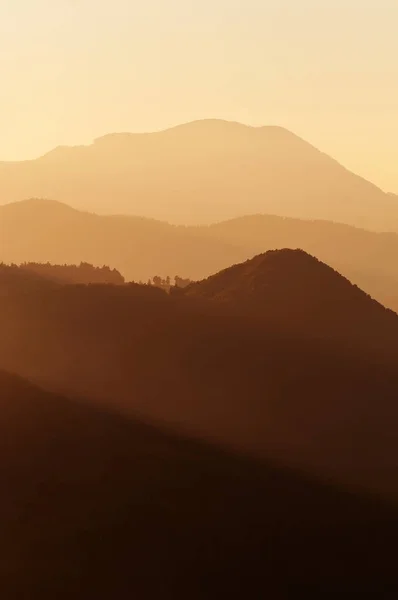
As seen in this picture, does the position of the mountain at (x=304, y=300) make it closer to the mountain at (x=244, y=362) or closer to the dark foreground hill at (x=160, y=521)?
the mountain at (x=244, y=362)

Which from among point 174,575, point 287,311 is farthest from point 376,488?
point 287,311

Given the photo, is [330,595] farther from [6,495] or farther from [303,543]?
[6,495]

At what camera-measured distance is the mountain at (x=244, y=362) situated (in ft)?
95.6

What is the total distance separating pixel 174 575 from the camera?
17.1 m

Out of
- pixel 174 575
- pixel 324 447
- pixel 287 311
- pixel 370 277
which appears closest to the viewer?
pixel 174 575

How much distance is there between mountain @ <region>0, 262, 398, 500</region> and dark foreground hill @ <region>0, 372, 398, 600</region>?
2961 mm

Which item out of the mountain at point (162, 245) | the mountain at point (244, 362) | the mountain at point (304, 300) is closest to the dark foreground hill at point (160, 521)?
the mountain at point (244, 362)

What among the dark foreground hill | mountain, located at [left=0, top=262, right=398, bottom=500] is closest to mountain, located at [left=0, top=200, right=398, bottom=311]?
mountain, located at [left=0, top=262, right=398, bottom=500]

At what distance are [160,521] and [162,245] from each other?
11388cm

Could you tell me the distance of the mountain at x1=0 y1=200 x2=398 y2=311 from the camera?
126m

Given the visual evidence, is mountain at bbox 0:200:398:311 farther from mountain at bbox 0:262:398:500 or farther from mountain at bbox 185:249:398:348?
mountain at bbox 0:262:398:500

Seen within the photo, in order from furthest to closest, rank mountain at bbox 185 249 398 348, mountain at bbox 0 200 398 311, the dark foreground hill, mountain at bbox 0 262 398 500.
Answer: mountain at bbox 0 200 398 311
mountain at bbox 185 249 398 348
mountain at bbox 0 262 398 500
the dark foreground hill

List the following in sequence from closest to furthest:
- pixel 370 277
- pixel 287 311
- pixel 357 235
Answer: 1. pixel 287 311
2. pixel 370 277
3. pixel 357 235

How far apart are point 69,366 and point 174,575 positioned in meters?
19.9
